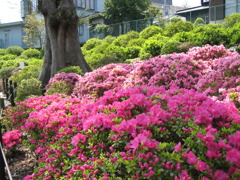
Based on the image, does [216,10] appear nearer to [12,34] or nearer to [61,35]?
[61,35]

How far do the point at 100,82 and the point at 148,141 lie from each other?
14.9ft

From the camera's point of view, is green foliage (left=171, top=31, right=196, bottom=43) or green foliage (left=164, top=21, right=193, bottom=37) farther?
green foliage (left=164, top=21, right=193, bottom=37)

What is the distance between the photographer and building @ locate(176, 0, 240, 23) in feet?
76.6

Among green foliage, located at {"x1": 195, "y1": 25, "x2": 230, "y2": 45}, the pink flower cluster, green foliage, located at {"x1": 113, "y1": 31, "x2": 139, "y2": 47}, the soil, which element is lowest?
the soil

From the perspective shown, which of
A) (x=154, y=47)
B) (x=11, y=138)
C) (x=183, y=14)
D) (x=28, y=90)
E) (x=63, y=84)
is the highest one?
(x=183, y=14)

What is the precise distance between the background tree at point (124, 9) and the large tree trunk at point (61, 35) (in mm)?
22506

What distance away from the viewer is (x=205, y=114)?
2.42m

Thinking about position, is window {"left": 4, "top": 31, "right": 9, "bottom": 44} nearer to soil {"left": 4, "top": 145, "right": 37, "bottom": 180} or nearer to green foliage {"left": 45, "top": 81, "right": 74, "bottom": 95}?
green foliage {"left": 45, "top": 81, "right": 74, "bottom": 95}

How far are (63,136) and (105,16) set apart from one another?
31.0 meters

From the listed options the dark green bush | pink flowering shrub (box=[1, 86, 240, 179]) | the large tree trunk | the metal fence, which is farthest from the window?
pink flowering shrub (box=[1, 86, 240, 179])

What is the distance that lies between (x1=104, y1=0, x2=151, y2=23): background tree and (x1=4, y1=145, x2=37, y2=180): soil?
1117 inches

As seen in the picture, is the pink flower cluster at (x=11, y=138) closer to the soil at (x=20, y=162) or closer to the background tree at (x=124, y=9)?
the soil at (x=20, y=162)

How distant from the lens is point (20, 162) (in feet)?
15.0

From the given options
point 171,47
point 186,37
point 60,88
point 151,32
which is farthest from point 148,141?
point 151,32
